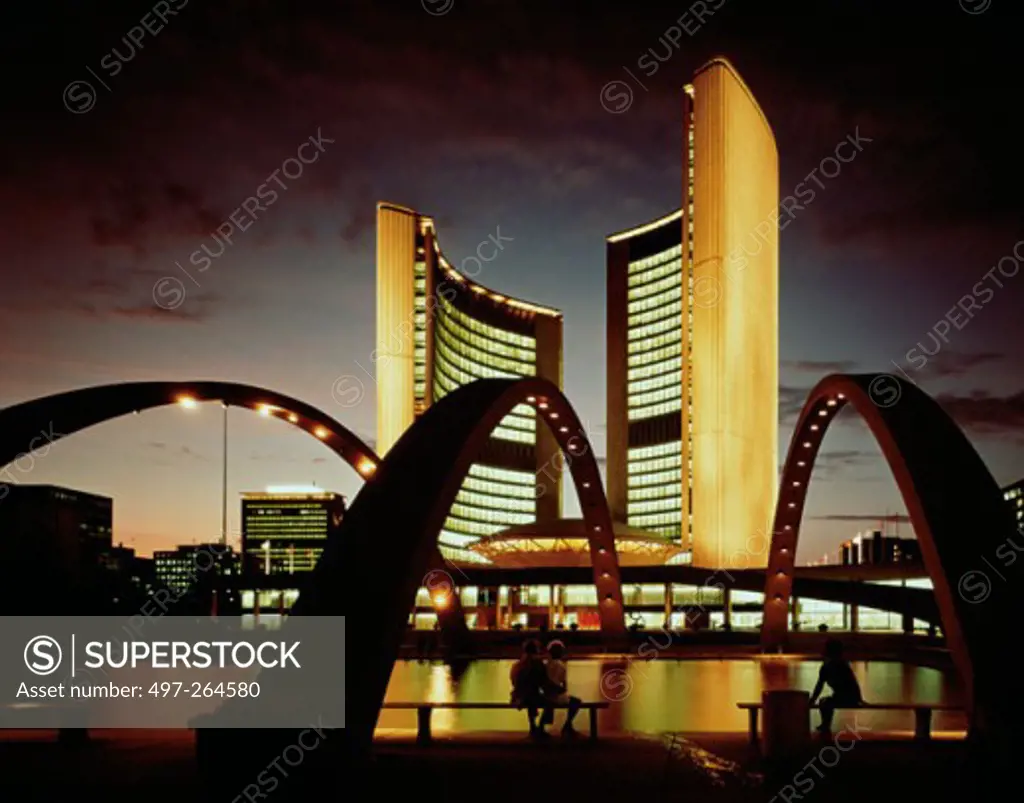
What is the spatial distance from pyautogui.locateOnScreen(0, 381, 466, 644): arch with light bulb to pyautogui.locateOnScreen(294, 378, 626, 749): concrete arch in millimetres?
6378

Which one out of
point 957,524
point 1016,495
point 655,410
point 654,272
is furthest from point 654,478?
point 957,524

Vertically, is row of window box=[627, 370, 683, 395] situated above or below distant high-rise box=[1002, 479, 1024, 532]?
above

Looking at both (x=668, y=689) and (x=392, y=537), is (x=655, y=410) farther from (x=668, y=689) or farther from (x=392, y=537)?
(x=392, y=537)

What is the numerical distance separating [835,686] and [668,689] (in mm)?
7793

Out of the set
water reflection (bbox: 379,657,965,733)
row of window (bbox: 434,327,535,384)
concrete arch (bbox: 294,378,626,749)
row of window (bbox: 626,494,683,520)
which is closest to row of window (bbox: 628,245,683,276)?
row of window (bbox: 434,327,535,384)

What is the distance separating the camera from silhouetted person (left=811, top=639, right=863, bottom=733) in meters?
12.6

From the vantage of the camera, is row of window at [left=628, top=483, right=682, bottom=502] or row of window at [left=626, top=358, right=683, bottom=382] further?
row of window at [left=626, top=358, right=683, bottom=382]

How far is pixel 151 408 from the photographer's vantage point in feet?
68.7

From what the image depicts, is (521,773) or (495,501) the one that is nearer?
(521,773)

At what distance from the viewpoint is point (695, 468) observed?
70.8 metres

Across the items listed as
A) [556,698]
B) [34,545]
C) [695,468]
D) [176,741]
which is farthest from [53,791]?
[34,545]

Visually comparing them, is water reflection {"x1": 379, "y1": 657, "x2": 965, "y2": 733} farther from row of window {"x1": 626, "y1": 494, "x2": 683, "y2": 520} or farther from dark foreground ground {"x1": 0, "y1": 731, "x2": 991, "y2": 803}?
row of window {"x1": 626, "y1": 494, "x2": 683, "y2": 520}

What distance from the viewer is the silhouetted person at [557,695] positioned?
502 inches

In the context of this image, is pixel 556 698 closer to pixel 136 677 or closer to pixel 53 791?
pixel 53 791
